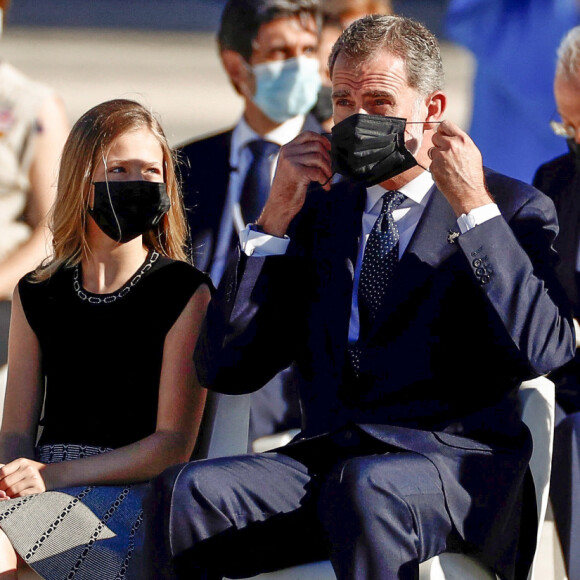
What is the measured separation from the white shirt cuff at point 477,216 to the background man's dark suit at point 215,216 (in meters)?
1.18

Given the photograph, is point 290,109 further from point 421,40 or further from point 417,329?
point 417,329

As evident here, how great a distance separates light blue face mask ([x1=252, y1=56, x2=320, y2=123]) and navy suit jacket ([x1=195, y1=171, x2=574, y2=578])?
1.59 m

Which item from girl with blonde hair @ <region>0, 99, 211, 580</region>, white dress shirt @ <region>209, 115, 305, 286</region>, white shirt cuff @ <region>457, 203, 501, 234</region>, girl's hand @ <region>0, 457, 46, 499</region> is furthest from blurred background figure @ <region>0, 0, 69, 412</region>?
white shirt cuff @ <region>457, 203, 501, 234</region>

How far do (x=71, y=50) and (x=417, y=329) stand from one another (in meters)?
4.52

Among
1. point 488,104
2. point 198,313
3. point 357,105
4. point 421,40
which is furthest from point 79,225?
point 488,104

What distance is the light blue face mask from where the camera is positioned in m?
3.94

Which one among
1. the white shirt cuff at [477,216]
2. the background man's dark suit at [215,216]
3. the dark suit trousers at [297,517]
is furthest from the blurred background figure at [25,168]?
the white shirt cuff at [477,216]

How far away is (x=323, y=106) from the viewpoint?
4.02 meters

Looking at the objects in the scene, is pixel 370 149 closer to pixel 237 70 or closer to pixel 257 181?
pixel 257 181

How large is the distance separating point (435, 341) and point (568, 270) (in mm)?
950

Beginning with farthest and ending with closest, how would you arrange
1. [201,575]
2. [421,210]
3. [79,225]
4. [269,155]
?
[269,155] < [79,225] < [421,210] < [201,575]

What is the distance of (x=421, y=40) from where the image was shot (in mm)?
2445

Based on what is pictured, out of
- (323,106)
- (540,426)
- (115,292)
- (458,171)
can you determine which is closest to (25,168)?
(323,106)

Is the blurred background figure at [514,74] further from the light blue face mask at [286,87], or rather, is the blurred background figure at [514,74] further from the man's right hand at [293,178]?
the man's right hand at [293,178]
